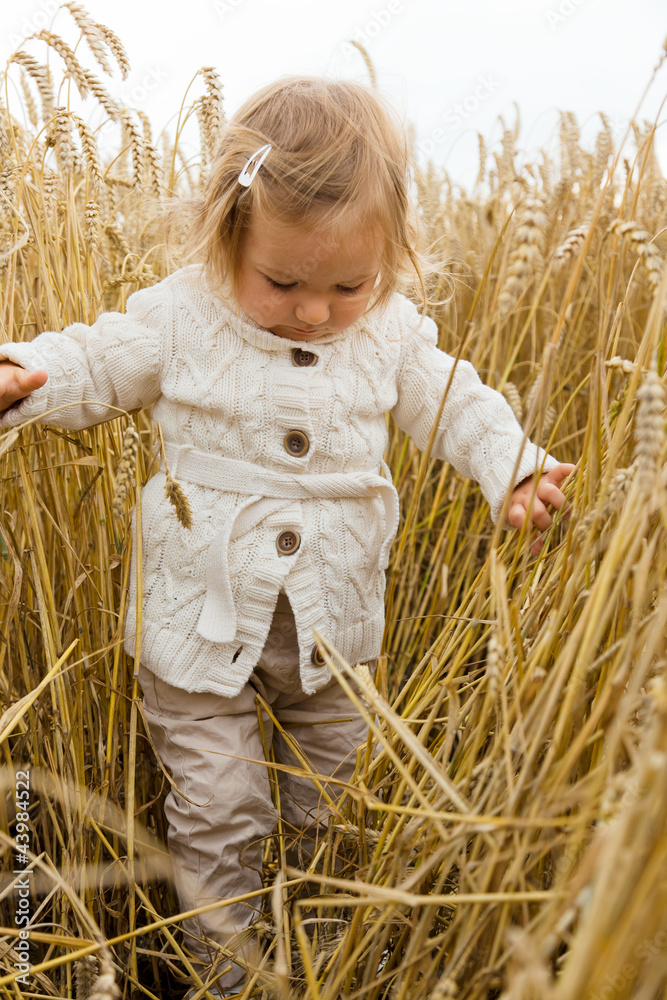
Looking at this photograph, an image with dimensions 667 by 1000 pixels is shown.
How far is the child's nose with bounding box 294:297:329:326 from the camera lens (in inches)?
33.6

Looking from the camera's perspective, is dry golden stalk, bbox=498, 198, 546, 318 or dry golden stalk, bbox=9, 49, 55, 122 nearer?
dry golden stalk, bbox=498, 198, 546, 318

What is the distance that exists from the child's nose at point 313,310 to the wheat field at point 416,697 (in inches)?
6.3

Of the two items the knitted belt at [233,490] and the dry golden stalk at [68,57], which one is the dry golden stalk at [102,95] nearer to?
the dry golden stalk at [68,57]

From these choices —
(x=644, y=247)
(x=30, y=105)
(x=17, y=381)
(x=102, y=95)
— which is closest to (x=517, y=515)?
(x=644, y=247)

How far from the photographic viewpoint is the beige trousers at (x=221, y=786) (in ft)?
3.00

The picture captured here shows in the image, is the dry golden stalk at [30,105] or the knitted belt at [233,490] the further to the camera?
the dry golden stalk at [30,105]

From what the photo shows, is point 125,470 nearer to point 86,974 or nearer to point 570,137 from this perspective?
point 86,974

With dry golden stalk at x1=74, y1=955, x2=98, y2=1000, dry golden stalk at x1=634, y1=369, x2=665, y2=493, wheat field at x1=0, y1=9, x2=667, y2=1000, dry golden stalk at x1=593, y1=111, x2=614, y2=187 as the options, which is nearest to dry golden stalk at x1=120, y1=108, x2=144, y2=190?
wheat field at x1=0, y1=9, x2=667, y2=1000

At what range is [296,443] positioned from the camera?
93 cm

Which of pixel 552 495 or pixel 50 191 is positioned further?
pixel 50 191

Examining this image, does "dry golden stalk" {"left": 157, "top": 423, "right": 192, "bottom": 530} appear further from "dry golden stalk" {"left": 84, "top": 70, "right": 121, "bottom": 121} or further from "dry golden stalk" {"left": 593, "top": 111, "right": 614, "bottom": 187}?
"dry golden stalk" {"left": 593, "top": 111, "right": 614, "bottom": 187}

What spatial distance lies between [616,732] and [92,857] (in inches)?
29.2

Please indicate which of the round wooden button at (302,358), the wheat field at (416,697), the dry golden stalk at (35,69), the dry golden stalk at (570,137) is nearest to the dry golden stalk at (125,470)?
the wheat field at (416,697)

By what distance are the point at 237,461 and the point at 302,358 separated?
0.14 m
